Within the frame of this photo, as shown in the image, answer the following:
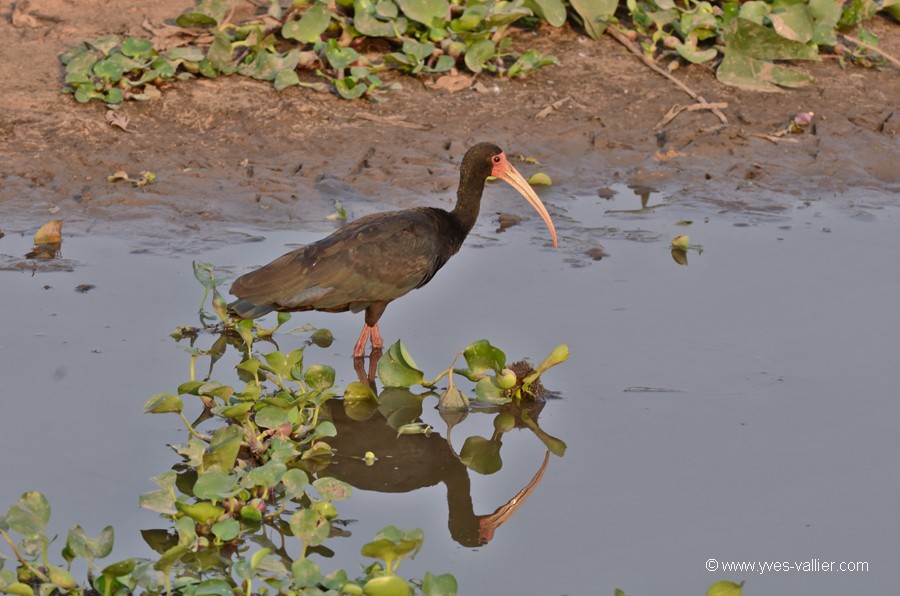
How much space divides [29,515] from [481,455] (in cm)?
206

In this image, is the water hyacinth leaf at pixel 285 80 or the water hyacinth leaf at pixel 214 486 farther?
the water hyacinth leaf at pixel 285 80

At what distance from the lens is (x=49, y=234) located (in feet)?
25.5

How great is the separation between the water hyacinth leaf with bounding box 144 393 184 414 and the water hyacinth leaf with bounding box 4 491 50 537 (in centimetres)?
97

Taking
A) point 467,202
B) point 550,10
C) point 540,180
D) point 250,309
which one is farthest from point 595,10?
point 250,309

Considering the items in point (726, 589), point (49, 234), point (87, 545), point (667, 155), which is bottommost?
point (49, 234)

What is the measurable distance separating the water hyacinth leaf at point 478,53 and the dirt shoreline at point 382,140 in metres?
0.20

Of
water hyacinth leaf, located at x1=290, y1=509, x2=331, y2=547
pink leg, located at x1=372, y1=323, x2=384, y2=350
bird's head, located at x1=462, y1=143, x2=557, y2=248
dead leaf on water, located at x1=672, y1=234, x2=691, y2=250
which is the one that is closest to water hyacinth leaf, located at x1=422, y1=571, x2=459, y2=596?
water hyacinth leaf, located at x1=290, y1=509, x2=331, y2=547

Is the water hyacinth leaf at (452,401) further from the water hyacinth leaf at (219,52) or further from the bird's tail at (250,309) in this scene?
the water hyacinth leaf at (219,52)

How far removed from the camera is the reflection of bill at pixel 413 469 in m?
5.21

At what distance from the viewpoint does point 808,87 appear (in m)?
10.1

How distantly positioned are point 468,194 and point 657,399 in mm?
1748

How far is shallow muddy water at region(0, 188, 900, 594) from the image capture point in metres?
4.98

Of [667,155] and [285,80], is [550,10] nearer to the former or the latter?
[667,155]

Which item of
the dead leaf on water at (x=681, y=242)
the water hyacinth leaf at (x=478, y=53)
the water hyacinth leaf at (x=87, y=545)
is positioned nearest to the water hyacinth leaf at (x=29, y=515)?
the water hyacinth leaf at (x=87, y=545)
